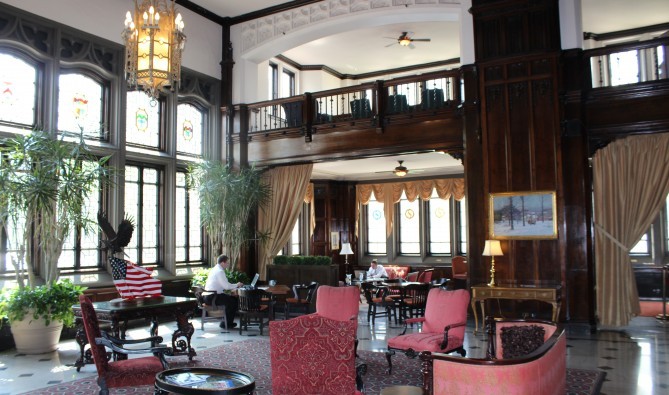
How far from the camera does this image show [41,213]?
295 inches

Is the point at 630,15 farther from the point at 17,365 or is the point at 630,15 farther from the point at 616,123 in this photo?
the point at 17,365

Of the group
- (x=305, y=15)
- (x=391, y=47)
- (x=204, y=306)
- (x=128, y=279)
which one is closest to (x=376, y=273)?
(x=204, y=306)

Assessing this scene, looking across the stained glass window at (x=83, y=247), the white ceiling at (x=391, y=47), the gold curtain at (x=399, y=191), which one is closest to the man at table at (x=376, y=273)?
the white ceiling at (x=391, y=47)

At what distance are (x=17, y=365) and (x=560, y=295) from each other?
7.29 m

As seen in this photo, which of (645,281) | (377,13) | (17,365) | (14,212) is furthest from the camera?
(645,281)

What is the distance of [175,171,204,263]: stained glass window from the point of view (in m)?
11.1

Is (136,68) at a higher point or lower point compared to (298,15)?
lower

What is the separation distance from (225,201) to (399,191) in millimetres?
7100

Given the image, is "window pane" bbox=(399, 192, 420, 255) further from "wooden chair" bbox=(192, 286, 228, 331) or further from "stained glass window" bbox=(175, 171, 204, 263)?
"wooden chair" bbox=(192, 286, 228, 331)

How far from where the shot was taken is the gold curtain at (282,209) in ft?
37.7

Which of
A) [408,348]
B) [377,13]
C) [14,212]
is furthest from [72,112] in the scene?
[408,348]

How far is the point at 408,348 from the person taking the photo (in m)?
5.77

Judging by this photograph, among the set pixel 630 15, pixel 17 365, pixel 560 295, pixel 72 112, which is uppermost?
pixel 630 15

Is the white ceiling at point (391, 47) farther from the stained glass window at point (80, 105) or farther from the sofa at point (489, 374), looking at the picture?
the sofa at point (489, 374)
